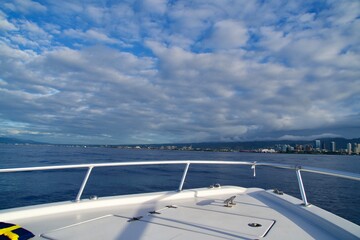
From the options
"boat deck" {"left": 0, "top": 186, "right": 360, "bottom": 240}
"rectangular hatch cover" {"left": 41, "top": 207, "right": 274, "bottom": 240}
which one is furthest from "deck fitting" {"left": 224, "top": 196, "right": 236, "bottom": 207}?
"rectangular hatch cover" {"left": 41, "top": 207, "right": 274, "bottom": 240}

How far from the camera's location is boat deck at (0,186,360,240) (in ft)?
7.85

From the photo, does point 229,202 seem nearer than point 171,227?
No

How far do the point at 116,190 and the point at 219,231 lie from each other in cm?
1767

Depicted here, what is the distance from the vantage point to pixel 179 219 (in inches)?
113

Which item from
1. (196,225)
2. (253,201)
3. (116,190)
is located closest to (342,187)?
(116,190)

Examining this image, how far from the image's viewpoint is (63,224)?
2709 millimetres

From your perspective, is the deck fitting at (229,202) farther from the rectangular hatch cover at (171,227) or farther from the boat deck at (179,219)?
the rectangular hatch cover at (171,227)

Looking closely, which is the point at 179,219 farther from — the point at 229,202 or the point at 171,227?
the point at 229,202

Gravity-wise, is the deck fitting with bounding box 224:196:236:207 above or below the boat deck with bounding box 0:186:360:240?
above

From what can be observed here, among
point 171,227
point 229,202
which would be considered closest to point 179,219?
point 171,227

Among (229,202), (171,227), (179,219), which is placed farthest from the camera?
(229,202)

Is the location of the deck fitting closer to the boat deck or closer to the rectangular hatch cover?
the boat deck

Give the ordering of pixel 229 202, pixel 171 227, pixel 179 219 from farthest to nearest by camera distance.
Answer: pixel 229 202 < pixel 179 219 < pixel 171 227

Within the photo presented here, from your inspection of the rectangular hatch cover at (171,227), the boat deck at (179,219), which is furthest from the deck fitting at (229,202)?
the rectangular hatch cover at (171,227)
